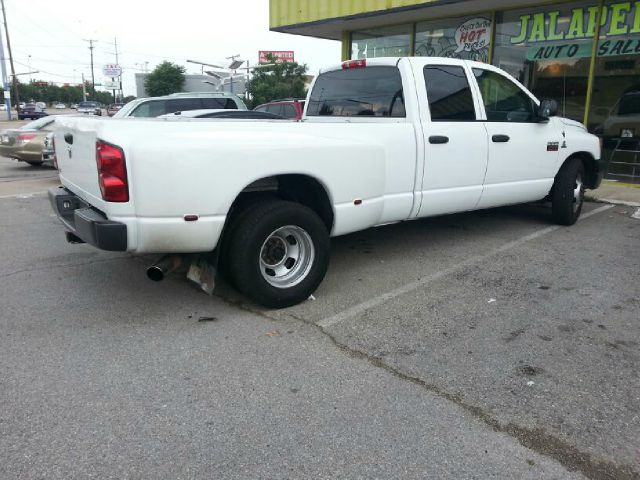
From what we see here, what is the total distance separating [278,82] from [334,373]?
40.8m

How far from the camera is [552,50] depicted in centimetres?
1078

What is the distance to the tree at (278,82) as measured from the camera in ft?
132

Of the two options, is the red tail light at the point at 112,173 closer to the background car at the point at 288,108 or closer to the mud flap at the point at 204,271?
the mud flap at the point at 204,271

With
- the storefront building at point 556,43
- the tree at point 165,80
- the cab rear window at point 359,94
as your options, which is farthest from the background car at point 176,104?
the tree at point 165,80

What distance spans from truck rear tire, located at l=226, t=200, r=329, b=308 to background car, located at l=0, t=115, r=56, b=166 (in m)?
11.4

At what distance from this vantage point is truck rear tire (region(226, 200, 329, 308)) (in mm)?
3865

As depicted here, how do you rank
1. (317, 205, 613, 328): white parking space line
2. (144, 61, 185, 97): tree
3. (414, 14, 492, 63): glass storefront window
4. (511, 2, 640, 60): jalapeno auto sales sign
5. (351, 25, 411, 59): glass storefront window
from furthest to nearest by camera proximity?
(144, 61, 185, 97): tree, (351, 25, 411, 59): glass storefront window, (414, 14, 492, 63): glass storefront window, (511, 2, 640, 60): jalapeno auto sales sign, (317, 205, 613, 328): white parking space line

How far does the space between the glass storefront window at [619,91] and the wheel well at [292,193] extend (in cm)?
835

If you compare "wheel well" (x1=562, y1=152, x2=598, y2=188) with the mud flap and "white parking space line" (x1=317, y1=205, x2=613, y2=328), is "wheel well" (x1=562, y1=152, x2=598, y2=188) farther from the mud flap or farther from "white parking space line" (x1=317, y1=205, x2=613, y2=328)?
the mud flap

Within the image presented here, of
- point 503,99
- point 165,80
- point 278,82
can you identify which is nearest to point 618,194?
point 503,99

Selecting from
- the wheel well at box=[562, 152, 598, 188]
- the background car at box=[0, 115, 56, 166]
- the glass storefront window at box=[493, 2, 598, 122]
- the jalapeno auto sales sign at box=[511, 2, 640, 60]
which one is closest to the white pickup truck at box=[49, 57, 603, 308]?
the wheel well at box=[562, 152, 598, 188]

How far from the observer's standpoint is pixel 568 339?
12.0 feet

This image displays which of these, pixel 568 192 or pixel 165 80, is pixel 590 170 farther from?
pixel 165 80

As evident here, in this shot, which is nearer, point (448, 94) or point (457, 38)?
point (448, 94)
